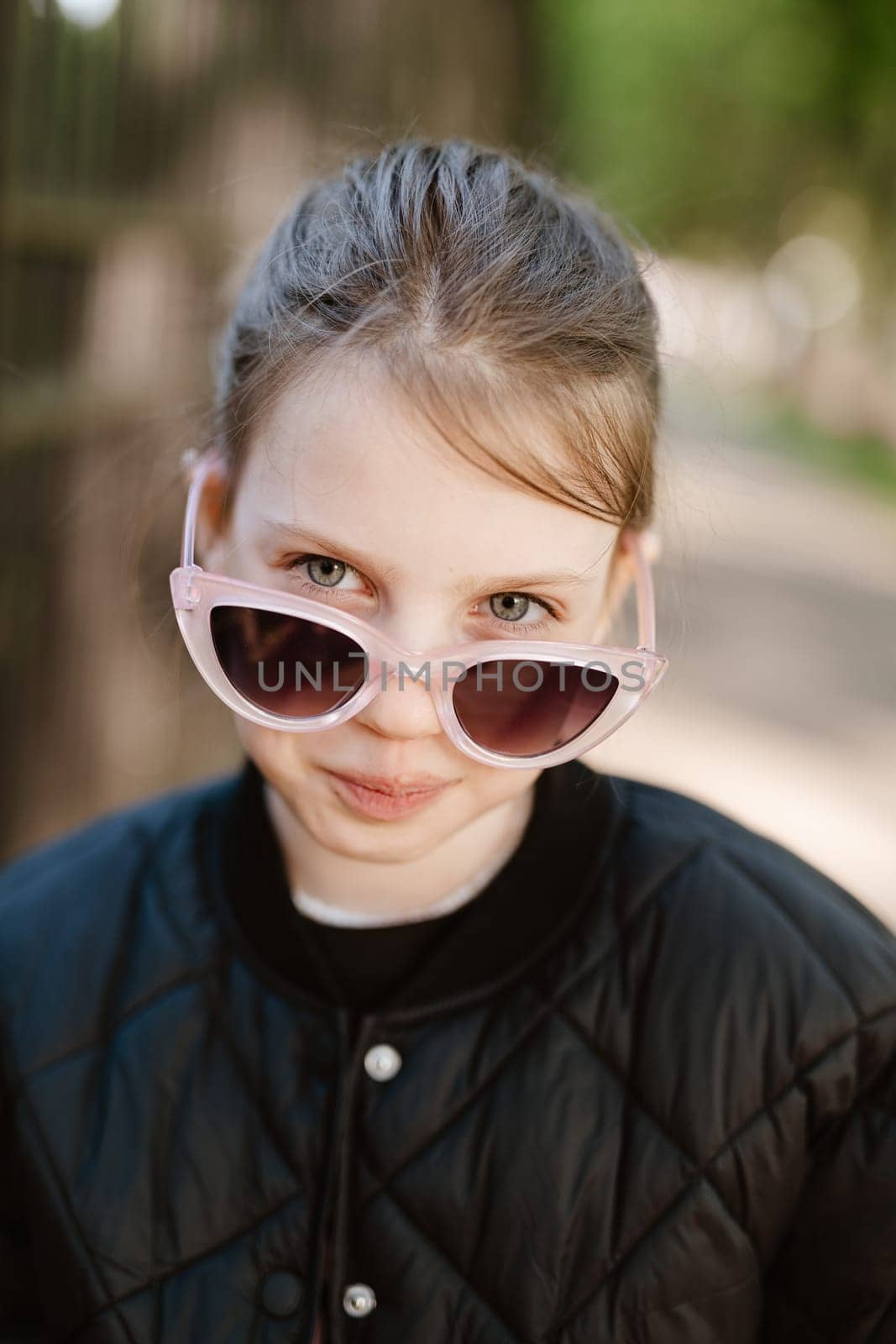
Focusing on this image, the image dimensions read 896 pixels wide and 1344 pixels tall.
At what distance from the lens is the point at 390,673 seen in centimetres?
131

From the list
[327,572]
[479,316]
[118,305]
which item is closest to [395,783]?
[327,572]

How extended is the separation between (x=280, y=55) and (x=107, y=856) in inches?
129

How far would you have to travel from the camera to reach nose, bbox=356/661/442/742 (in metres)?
1.31

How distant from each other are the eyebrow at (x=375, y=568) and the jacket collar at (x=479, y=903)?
36 centimetres

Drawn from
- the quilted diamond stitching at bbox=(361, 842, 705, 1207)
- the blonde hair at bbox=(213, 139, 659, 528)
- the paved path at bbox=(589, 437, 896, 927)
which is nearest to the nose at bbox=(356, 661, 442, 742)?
the blonde hair at bbox=(213, 139, 659, 528)

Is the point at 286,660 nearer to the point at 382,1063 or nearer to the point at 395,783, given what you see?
the point at 395,783

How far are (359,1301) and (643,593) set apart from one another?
2.93 ft

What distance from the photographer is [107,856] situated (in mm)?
1758

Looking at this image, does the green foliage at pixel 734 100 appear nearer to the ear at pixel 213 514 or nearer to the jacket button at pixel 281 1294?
the ear at pixel 213 514

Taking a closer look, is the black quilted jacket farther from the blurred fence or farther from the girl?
the blurred fence

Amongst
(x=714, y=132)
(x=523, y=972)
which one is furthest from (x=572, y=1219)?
(x=714, y=132)

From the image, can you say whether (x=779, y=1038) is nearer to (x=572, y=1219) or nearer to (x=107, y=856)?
(x=572, y=1219)

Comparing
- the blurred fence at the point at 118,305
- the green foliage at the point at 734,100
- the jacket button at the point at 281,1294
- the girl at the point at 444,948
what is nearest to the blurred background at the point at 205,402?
the blurred fence at the point at 118,305

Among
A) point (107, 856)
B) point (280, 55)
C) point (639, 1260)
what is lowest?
point (639, 1260)
